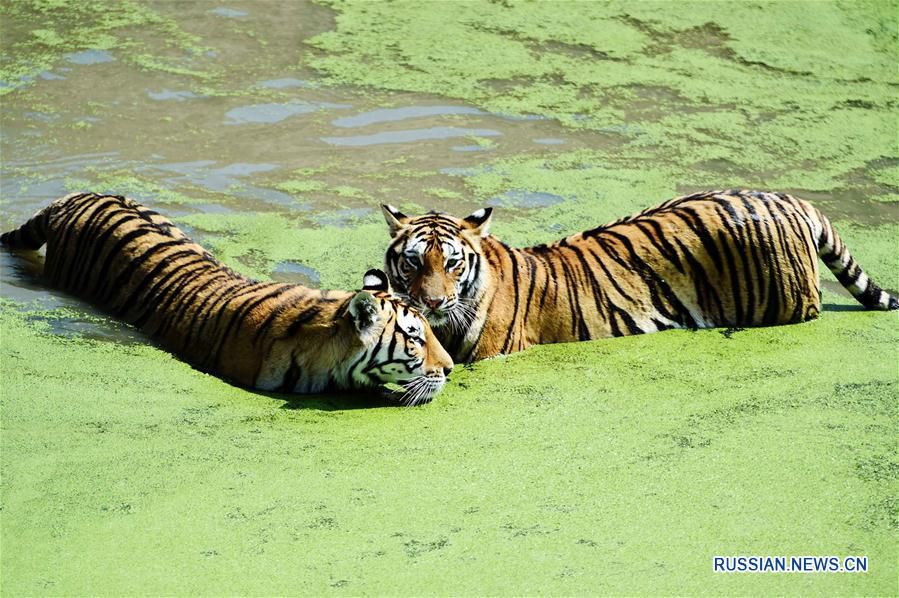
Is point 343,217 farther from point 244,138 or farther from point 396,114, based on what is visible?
point 396,114

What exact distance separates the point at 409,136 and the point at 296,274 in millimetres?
2062

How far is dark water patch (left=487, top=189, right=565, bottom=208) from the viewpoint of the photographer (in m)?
6.88

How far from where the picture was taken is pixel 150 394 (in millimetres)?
4508

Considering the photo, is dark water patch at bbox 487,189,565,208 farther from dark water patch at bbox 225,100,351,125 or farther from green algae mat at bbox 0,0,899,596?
dark water patch at bbox 225,100,351,125

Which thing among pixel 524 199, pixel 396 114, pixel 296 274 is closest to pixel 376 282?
pixel 296 274

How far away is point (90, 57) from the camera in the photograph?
8602 mm

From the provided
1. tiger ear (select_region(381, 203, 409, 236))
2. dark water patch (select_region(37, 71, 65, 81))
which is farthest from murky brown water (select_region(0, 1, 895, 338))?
tiger ear (select_region(381, 203, 409, 236))

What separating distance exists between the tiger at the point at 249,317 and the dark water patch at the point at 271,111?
7.62 ft

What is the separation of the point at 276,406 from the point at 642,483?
146 cm

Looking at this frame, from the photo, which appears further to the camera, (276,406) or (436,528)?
(276,406)

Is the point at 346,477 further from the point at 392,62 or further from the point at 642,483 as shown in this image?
the point at 392,62

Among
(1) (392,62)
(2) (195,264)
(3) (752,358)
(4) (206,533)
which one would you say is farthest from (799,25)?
(4) (206,533)

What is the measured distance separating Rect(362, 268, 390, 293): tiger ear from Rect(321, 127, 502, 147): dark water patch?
2.84 m

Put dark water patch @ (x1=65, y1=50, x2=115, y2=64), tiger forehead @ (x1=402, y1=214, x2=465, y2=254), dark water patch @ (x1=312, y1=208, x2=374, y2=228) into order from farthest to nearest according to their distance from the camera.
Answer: dark water patch @ (x1=65, y1=50, x2=115, y2=64) → dark water patch @ (x1=312, y1=208, x2=374, y2=228) → tiger forehead @ (x1=402, y1=214, x2=465, y2=254)
